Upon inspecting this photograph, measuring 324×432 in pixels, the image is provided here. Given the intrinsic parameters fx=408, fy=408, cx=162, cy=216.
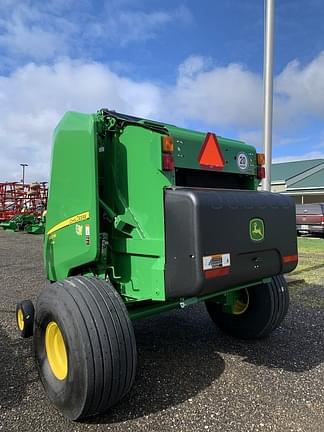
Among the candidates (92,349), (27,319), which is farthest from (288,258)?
(27,319)

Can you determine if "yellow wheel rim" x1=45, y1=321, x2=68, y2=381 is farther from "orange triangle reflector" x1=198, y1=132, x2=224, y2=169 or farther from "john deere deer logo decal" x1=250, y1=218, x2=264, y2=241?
"orange triangle reflector" x1=198, y1=132, x2=224, y2=169

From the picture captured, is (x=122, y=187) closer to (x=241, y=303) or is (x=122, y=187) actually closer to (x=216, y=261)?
(x=216, y=261)

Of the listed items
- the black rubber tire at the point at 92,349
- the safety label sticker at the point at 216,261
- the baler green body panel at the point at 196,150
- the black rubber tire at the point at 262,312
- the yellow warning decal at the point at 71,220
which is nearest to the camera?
the black rubber tire at the point at 92,349

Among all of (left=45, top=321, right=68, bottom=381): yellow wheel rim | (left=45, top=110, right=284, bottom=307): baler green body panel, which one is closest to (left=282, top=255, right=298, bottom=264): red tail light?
(left=45, top=110, right=284, bottom=307): baler green body panel

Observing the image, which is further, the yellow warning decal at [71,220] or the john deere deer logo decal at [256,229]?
the yellow warning decal at [71,220]

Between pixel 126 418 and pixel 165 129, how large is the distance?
2.14 m

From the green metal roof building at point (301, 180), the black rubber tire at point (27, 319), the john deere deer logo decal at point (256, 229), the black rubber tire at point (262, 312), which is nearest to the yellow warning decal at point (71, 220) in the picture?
the black rubber tire at point (27, 319)

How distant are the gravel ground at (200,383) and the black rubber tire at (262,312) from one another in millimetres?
130

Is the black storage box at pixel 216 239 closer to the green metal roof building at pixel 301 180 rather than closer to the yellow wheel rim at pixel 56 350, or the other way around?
the yellow wheel rim at pixel 56 350

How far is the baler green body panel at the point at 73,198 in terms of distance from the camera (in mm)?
3393

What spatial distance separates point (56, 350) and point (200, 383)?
121 centimetres

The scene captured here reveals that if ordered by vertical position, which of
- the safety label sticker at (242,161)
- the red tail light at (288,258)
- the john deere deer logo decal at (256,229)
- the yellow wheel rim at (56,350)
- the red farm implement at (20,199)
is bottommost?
the yellow wheel rim at (56,350)

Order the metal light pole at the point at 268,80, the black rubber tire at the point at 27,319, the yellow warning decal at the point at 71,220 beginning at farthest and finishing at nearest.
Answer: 1. the metal light pole at the point at 268,80
2. the black rubber tire at the point at 27,319
3. the yellow warning decal at the point at 71,220

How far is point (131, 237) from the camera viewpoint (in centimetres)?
332
